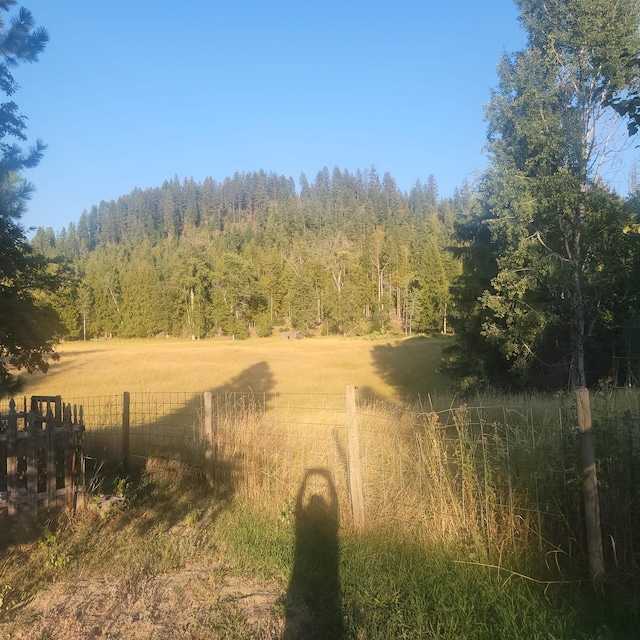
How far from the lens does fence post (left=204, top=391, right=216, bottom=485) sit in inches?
325

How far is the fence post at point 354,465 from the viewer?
596cm

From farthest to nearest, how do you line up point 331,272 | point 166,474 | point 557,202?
point 331,272, point 557,202, point 166,474

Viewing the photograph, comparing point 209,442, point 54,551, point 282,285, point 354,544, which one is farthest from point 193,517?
point 282,285

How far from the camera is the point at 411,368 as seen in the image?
39.6 m

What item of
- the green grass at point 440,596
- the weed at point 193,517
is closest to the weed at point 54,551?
the weed at point 193,517

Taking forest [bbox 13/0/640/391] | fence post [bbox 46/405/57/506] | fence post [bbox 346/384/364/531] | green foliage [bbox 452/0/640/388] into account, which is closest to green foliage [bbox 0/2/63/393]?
forest [bbox 13/0/640/391]

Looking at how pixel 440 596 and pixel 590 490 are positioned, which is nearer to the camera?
pixel 590 490

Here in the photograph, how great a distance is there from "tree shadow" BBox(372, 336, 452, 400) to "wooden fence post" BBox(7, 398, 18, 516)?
22.4 metres

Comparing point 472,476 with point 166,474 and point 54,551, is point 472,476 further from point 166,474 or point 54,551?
point 166,474

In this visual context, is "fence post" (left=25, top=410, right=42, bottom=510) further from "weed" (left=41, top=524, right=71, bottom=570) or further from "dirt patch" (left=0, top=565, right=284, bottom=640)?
"dirt patch" (left=0, top=565, right=284, bottom=640)

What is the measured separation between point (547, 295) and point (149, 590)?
1974 cm

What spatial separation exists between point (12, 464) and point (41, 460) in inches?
47.9

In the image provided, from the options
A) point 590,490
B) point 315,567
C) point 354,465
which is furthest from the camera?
point 354,465

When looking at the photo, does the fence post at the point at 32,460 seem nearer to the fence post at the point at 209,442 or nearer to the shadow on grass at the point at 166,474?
the shadow on grass at the point at 166,474
